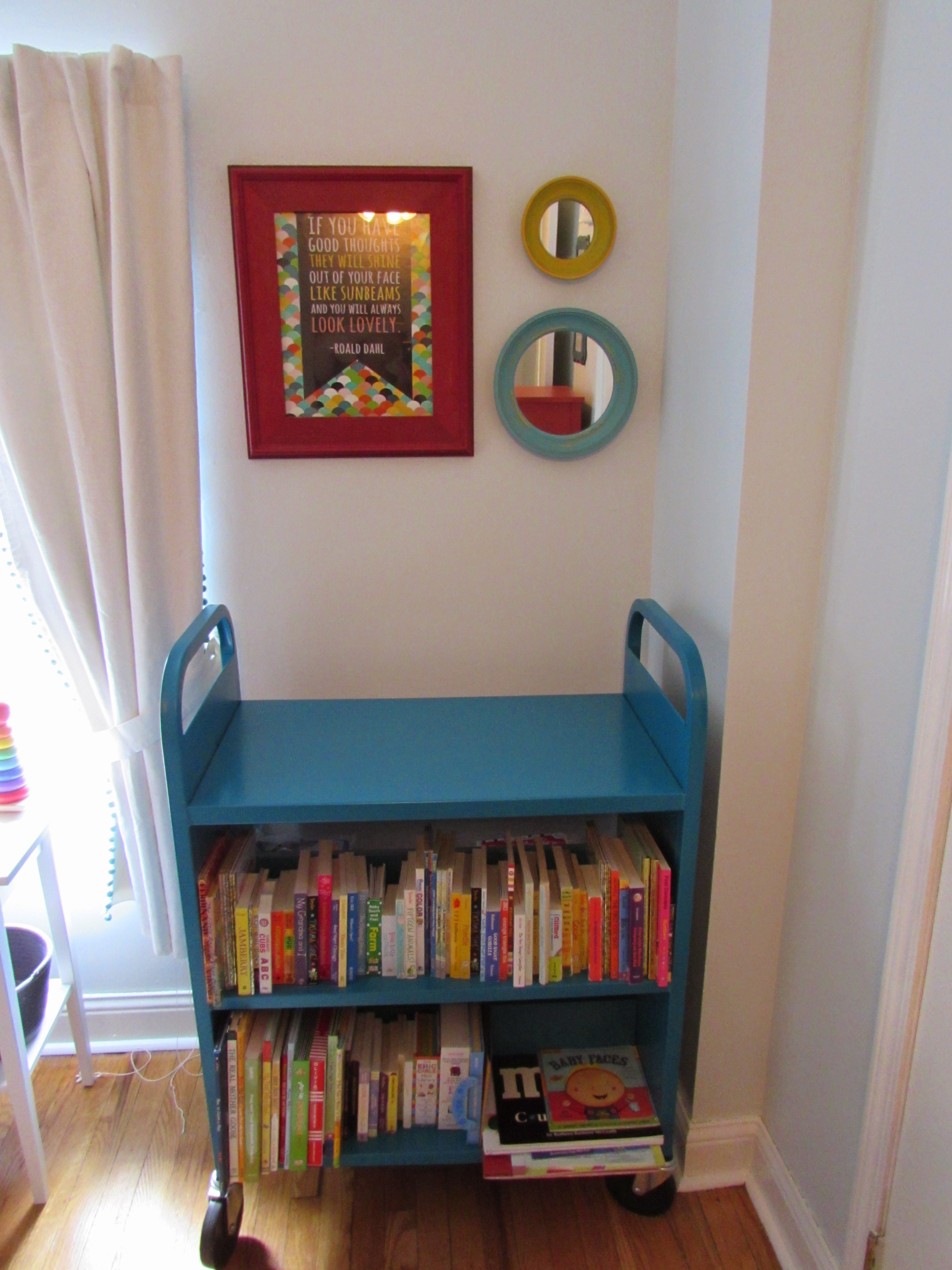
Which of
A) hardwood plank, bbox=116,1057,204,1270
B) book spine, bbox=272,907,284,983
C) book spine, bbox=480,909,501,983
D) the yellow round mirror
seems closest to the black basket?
hardwood plank, bbox=116,1057,204,1270

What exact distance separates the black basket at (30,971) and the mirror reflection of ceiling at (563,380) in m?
1.35

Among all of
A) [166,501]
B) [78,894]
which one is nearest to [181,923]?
[78,894]

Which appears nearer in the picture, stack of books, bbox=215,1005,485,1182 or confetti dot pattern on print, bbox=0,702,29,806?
stack of books, bbox=215,1005,485,1182

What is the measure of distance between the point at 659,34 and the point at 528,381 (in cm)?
Answer: 61

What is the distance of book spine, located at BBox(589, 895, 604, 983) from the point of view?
1.36 meters

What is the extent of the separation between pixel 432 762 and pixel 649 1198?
868mm

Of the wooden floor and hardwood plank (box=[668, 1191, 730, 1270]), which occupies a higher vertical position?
hardwood plank (box=[668, 1191, 730, 1270])

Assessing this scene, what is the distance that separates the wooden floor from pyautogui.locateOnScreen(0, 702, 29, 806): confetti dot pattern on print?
69 centimetres

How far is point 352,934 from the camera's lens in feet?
4.52

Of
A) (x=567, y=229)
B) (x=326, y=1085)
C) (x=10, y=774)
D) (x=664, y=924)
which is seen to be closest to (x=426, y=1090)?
(x=326, y=1085)

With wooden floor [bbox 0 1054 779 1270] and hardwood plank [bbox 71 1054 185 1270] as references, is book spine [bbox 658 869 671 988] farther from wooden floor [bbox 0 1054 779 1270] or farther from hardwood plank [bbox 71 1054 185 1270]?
hardwood plank [bbox 71 1054 185 1270]

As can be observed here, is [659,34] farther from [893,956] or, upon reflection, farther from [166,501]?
Answer: [893,956]

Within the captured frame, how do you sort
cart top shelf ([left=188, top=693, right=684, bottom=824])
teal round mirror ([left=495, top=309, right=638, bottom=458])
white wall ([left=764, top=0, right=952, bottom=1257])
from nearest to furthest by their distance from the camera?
white wall ([left=764, top=0, right=952, bottom=1257]) < cart top shelf ([left=188, top=693, right=684, bottom=824]) < teal round mirror ([left=495, top=309, right=638, bottom=458])

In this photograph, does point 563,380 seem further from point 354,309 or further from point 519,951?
point 519,951
